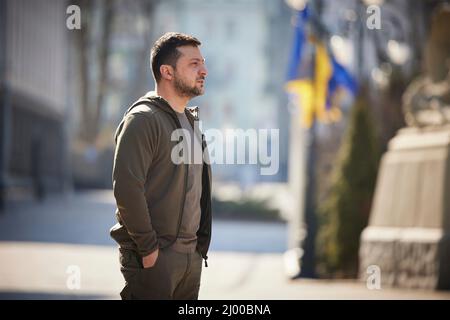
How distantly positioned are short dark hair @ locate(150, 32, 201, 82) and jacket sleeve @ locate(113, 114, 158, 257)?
307mm

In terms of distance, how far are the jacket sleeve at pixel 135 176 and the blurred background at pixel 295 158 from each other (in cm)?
484

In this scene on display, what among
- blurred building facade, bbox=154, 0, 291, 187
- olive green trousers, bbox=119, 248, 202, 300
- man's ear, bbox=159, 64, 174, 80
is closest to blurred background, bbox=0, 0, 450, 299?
olive green trousers, bbox=119, 248, 202, 300

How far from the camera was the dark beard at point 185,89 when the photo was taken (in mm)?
4625

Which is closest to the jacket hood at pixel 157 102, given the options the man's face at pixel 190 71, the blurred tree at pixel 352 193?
the man's face at pixel 190 71

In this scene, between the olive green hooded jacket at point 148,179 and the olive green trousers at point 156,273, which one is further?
the olive green trousers at point 156,273

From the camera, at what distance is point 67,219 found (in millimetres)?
31844

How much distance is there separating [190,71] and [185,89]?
87 mm

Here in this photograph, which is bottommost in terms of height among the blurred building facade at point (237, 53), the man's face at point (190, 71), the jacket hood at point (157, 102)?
the jacket hood at point (157, 102)

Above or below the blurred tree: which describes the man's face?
above

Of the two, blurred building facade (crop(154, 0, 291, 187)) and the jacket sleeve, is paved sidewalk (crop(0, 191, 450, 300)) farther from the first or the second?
blurred building facade (crop(154, 0, 291, 187))

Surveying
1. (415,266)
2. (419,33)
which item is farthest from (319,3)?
(419,33)

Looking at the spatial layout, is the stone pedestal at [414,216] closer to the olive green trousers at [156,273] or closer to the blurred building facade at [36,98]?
the olive green trousers at [156,273]

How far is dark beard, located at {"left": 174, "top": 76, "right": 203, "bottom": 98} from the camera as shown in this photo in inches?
182
